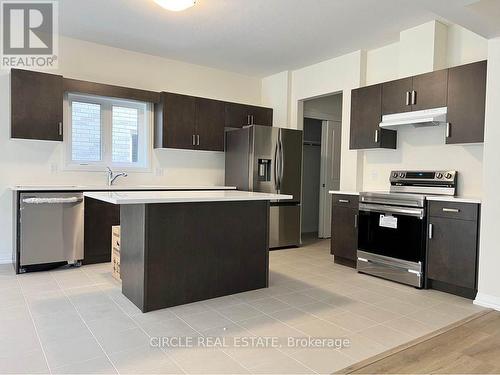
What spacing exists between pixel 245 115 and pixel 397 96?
235cm

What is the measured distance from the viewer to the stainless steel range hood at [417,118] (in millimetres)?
3594

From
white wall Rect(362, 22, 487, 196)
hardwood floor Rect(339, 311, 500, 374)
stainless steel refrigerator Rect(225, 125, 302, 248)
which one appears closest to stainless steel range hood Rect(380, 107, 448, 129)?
white wall Rect(362, 22, 487, 196)

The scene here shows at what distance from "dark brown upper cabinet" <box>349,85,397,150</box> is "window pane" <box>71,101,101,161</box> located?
3286 mm

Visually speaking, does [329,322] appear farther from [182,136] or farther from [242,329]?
[182,136]

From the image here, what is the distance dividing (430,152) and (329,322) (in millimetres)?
2411

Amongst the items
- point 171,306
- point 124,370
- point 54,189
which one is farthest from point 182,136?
point 124,370

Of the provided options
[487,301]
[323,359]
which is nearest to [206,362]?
[323,359]

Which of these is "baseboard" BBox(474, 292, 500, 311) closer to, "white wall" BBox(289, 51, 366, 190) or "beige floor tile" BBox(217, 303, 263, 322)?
"beige floor tile" BBox(217, 303, 263, 322)

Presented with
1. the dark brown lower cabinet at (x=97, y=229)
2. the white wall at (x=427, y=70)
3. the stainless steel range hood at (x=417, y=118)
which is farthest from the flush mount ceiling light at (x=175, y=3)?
the white wall at (x=427, y=70)

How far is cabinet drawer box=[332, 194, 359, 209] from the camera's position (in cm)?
430

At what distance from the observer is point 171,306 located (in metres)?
2.95

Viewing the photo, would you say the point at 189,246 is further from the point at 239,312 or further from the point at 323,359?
the point at 323,359

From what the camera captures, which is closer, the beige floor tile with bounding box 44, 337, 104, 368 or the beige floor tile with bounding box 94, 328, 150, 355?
the beige floor tile with bounding box 44, 337, 104, 368

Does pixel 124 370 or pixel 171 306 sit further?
pixel 171 306
